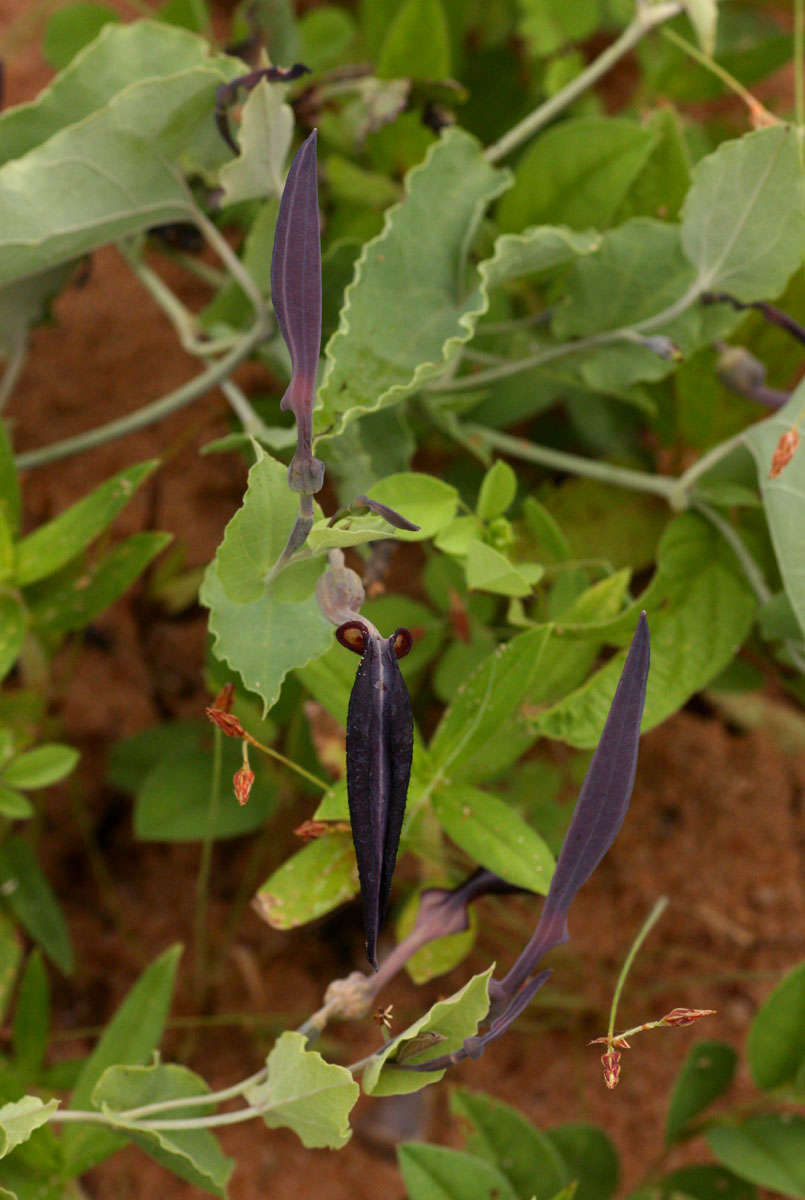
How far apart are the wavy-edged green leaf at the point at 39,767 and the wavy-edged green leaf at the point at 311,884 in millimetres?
209

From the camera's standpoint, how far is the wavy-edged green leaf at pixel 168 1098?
27.5 inches

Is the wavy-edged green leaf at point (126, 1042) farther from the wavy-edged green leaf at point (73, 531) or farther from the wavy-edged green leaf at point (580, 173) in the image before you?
the wavy-edged green leaf at point (580, 173)

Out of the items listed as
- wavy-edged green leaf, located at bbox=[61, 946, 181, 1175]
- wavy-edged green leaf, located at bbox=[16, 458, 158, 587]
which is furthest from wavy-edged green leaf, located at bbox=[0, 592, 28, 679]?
wavy-edged green leaf, located at bbox=[61, 946, 181, 1175]

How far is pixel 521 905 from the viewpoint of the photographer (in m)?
1.21

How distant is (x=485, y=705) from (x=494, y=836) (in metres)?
0.09

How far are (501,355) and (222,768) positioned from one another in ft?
1.51

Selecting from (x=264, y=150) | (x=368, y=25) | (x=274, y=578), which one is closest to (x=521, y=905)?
(x=274, y=578)

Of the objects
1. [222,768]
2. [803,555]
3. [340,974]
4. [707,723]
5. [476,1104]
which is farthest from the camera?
[707,723]

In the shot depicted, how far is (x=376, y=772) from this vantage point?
1.90 feet

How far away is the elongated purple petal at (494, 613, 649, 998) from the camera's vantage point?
1.82 ft

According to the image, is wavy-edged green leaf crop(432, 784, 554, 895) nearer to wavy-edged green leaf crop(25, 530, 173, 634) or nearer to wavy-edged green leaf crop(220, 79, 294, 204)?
wavy-edged green leaf crop(25, 530, 173, 634)

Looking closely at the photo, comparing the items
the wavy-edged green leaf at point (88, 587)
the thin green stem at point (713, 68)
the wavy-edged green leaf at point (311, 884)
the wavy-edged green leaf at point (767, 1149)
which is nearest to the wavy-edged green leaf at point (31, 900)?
the wavy-edged green leaf at point (88, 587)

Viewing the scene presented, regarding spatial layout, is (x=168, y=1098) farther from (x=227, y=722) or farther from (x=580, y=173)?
(x=580, y=173)

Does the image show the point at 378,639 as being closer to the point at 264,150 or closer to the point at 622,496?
the point at 264,150
